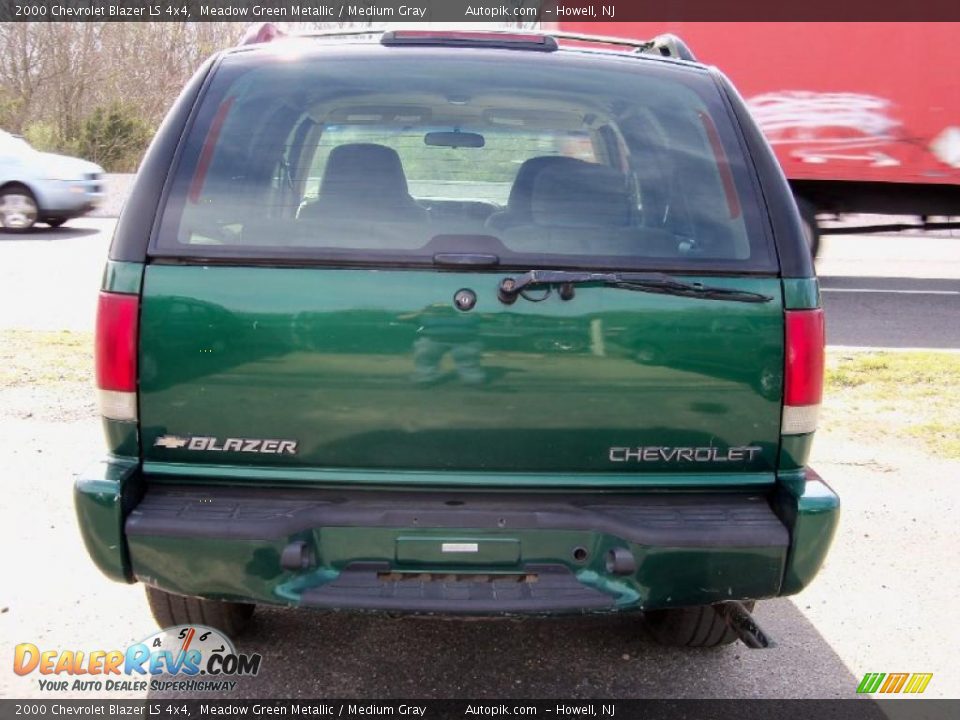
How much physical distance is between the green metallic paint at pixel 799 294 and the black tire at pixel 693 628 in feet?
3.58

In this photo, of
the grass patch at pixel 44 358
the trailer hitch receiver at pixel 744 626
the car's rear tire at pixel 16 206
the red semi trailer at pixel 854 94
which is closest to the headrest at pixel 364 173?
the trailer hitch receiver at pixel 744 626

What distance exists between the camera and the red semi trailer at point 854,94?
34.2ft

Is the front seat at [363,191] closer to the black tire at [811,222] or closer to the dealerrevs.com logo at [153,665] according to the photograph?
the dealerrevs.com logo at [153,665]

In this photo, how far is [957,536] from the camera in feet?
14.6

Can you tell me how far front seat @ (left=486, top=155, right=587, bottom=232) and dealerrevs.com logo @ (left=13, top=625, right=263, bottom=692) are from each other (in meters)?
1.69

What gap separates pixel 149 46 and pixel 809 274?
27.4 meters

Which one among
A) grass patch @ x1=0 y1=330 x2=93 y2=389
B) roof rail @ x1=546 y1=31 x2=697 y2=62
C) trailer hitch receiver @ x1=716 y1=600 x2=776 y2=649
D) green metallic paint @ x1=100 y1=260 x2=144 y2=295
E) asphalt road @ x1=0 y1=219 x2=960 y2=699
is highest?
roof rail @ x1=546 y1=31 x2=697 y2=62

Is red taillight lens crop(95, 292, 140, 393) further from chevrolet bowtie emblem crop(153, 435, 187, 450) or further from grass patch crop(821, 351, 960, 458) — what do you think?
grass patch crop(821, 351, 960, 458)

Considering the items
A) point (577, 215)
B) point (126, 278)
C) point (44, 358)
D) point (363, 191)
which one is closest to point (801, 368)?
point (577, 215)

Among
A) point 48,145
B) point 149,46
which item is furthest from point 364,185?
point 149,46

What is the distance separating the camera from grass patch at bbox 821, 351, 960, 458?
19.3 feet

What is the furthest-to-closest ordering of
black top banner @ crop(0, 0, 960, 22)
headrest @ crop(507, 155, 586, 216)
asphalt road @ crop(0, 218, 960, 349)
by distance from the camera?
black top banner @ crop(0, 0, 960, 22) → asphalt road @ crop(0, 218, 960, 349) → headrest @ crop(507, 155, 586, 216)

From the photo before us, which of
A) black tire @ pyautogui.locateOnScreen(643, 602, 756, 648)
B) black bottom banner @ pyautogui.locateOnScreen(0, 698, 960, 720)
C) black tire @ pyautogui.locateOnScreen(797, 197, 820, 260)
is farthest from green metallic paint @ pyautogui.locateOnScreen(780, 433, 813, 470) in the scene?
black tire @ pyautogui.locateOnScreen(797, 197, 820, 260)

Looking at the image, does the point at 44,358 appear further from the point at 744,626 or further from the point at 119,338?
the point at 744,626
